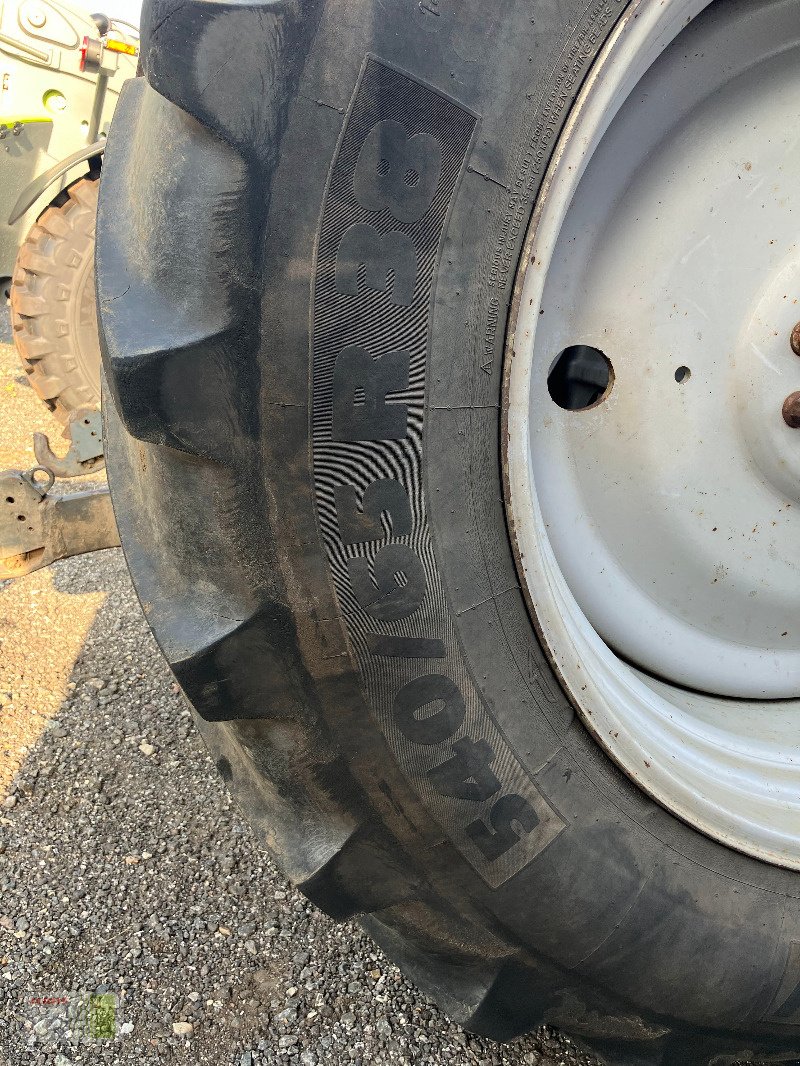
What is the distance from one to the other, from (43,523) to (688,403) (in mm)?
1270

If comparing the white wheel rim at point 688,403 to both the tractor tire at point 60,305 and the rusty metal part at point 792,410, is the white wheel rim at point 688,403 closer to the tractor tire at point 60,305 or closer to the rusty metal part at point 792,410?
the rusty metal part at point 792,410

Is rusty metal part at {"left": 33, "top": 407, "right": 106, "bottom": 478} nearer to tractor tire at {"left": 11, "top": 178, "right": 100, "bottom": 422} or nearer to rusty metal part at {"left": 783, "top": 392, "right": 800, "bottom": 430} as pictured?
tractor tire at {"left": 11, "top": 178, "right": 100, "bottom": 422}

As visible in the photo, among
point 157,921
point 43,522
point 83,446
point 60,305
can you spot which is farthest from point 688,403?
point 60,305

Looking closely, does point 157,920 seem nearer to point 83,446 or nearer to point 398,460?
point 398,460

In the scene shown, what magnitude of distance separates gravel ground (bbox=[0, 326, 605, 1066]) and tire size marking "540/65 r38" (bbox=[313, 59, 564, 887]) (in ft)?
1.66

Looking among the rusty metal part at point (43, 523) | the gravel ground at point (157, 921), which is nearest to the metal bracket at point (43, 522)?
the rusty metal part at point (43, 523)

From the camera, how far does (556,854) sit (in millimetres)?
945

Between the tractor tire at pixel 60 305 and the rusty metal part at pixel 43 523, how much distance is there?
65.1 inches

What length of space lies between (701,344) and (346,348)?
0.58m

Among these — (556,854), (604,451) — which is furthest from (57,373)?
(556,854)

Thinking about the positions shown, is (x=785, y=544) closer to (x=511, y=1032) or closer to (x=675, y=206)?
(x=675, y=206)

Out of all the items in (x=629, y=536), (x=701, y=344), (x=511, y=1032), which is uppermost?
(x=701, y=344)

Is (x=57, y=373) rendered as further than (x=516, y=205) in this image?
Yes

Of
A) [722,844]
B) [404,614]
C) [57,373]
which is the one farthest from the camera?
[57,373]
